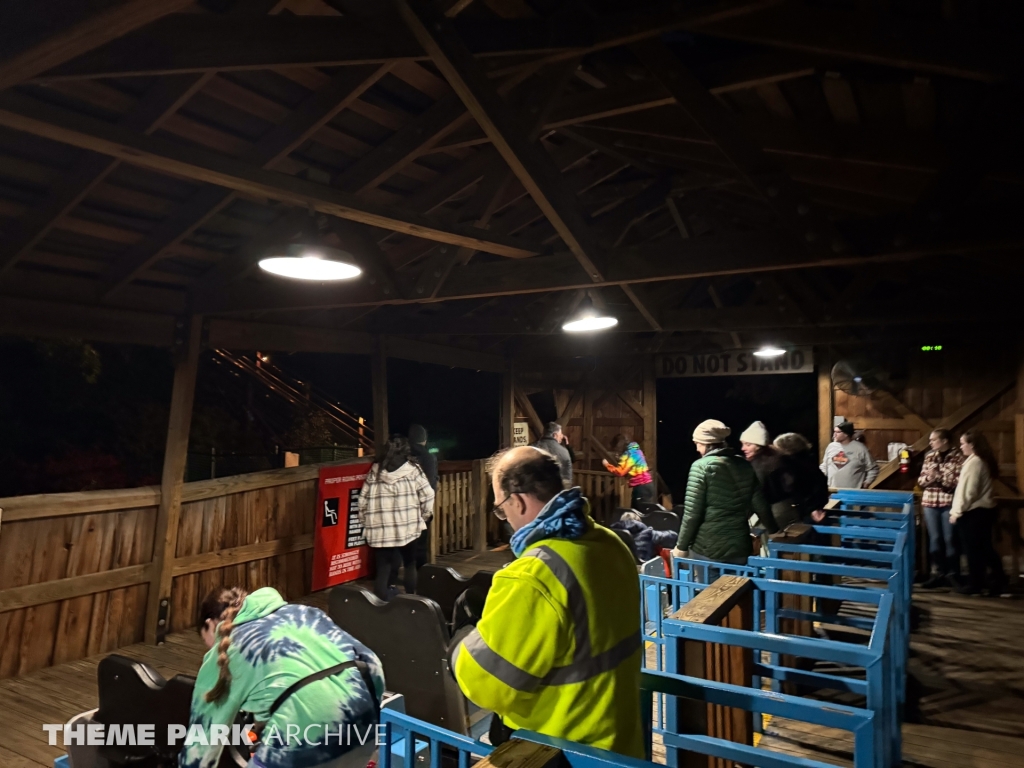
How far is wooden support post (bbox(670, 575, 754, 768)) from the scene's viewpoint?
2.34m

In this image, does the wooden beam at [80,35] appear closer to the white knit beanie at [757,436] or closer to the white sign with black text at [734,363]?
the white knit beanie at [757,436]

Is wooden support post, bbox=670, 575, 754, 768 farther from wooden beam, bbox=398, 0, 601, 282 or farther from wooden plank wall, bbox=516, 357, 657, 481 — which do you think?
wooden plank wall, bbox=516, 357, 657, 481

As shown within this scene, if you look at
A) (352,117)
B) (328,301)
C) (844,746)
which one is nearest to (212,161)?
(352,117)

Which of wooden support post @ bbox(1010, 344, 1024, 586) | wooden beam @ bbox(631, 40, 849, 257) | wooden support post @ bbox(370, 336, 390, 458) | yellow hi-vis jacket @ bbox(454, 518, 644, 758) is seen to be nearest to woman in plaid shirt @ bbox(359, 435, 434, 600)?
wooden support post @ bbox(370, 336, 390, 458)

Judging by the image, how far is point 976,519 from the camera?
7.36 meters

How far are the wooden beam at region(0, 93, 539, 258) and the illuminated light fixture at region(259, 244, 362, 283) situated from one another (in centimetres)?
36

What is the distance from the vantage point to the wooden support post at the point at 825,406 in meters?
9.90

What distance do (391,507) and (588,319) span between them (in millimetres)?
2799

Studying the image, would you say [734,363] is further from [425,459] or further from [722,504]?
[722,504]

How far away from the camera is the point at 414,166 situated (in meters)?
5.63

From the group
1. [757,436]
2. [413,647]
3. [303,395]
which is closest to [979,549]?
[757,436]

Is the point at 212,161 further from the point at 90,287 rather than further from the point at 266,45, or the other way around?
the point at 90,287

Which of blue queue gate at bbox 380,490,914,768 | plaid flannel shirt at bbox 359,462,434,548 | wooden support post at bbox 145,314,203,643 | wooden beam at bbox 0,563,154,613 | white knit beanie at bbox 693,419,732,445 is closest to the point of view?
blue queue gate at bbox 380,490,914,768

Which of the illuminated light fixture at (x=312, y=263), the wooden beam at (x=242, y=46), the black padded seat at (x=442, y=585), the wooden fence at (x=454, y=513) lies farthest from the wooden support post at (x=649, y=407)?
the wooden beam at (x=242, y=46)
